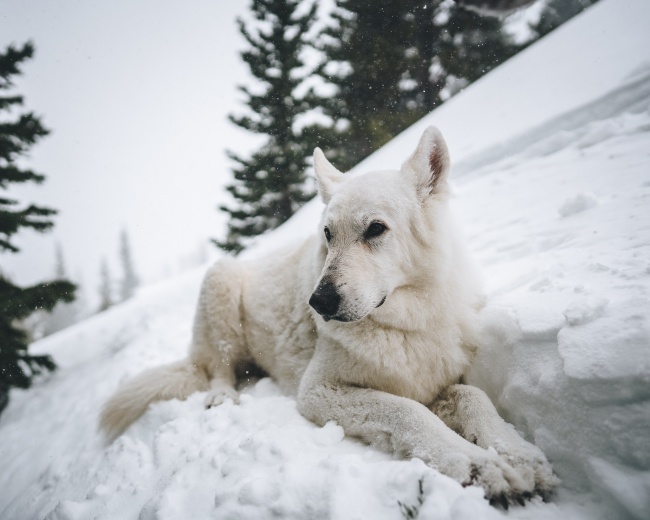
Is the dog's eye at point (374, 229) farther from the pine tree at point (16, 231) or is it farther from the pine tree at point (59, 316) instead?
the pine tree at point (59, 316)

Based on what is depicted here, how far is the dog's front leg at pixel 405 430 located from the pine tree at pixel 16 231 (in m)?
7.44

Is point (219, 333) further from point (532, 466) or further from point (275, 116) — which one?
point (275, 116)

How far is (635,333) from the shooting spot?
55.9 inches

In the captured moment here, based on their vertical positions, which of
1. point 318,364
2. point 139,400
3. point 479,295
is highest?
point 479,295

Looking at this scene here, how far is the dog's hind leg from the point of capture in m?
3.55

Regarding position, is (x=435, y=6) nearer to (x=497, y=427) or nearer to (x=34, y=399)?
(x=497, y=427)

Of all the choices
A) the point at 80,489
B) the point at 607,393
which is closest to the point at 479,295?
the point at 607,393

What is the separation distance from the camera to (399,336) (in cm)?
230

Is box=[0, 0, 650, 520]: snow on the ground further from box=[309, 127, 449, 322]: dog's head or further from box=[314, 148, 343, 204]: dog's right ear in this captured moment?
box=[314, 148, 343, 204]: dog's right ear

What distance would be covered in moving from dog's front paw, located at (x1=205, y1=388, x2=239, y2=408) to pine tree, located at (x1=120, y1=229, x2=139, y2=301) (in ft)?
173

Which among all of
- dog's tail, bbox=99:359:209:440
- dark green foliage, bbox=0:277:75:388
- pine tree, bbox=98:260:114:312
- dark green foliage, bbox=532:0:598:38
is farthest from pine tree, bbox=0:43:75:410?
pine tree, bbox=98:260:114:312

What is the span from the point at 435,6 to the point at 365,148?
20.8ft

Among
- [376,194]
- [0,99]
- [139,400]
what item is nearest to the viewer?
[376,194]

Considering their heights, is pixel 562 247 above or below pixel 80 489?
above
